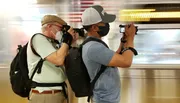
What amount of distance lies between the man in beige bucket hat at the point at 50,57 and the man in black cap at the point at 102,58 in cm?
23

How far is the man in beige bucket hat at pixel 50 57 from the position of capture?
2.42 meters

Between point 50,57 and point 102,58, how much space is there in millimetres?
471

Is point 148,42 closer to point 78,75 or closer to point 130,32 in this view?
point 130,32

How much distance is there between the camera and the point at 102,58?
2.13 metres

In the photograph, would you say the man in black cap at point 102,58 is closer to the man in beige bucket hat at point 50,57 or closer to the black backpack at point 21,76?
the man in beige bucket hat at point 50,57

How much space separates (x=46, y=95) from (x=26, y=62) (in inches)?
14.0

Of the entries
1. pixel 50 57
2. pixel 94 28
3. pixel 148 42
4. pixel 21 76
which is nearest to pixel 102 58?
pixel 94 28

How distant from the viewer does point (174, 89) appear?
344 centimetres

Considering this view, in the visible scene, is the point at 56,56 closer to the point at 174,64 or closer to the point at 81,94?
the point at 81,94

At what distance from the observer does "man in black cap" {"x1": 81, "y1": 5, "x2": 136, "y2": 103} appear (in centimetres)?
214

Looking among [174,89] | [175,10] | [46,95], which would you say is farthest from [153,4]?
[46,95]

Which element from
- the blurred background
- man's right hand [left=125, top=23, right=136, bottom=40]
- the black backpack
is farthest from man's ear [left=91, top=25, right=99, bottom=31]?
the blurred background

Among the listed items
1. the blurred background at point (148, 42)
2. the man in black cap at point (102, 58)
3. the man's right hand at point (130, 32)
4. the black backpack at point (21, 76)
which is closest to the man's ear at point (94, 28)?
the man in black cap at point (102, 58)

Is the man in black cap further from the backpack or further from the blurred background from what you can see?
the blurred background
